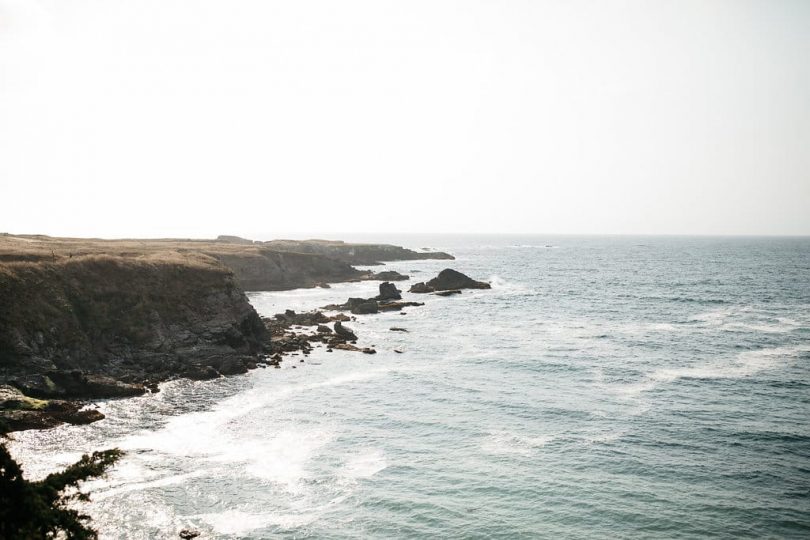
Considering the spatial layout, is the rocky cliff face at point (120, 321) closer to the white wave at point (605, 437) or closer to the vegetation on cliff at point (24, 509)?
the vegetation on cliff at point (24, 509)

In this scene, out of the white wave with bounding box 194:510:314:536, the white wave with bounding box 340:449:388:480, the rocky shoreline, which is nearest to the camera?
the white wave with bounding box 194:510:314:536

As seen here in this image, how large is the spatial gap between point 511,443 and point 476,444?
Answer: 2.40m

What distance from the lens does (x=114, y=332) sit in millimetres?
53938

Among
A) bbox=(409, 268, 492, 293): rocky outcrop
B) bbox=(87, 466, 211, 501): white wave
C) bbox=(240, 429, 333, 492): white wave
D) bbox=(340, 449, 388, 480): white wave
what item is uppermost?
bbox=(409, 268, 492, 293): rocky outcrop

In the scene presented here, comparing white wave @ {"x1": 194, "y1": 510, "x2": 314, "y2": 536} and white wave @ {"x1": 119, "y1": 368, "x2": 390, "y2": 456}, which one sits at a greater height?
white wave @ {"x1": 119, "y1": 368, "x2": 390, "y2": 456}

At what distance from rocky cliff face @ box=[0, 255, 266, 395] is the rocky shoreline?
0.10m

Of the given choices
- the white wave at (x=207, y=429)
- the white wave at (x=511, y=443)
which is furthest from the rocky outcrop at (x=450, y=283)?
the white wave at (x=511, y=443)

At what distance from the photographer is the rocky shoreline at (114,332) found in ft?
144

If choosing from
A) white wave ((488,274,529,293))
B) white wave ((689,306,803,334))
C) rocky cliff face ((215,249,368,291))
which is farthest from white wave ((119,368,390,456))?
white wave ((488,274,529,293))

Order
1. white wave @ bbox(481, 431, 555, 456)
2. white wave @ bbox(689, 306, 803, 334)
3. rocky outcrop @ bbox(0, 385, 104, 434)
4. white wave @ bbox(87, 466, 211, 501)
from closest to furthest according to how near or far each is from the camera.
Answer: white wave @ bbox(87, 466, 211, 501) < white wave @ bbox(481, 431, 555, 456) < rocky outcrop @ bbox(0, 385, 104, 434) < white wave @ bbox(689, 306, 803, 334)

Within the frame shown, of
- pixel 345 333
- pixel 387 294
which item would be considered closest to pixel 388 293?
pixel 387 294

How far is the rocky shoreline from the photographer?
144 ft

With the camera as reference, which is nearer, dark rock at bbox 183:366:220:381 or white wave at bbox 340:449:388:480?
white wave at bbox 340:449:388:480

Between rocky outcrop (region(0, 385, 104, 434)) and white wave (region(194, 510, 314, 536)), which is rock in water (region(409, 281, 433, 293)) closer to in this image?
rocky outcrop (region(0, 385, 104, 434))
